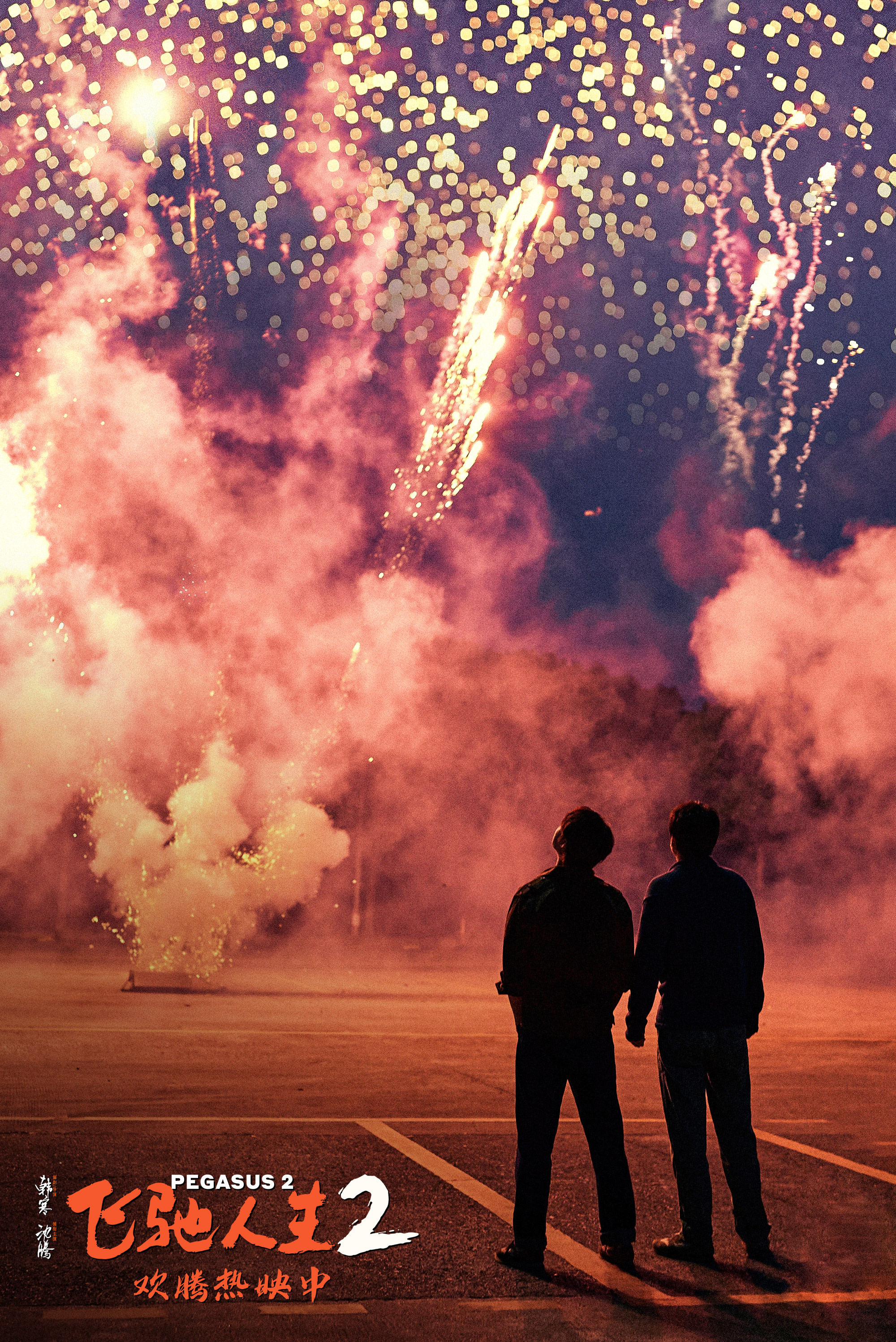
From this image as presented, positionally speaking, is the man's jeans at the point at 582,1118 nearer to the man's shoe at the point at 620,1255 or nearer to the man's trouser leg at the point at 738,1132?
the man's shoe at the point at 620,1255

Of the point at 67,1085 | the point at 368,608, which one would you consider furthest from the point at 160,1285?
the point at 368,608

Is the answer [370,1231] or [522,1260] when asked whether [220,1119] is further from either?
[522,1260]

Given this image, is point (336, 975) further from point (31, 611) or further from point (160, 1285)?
point (160, 1285)

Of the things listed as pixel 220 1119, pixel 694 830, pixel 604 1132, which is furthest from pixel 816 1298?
pixel 220 1119

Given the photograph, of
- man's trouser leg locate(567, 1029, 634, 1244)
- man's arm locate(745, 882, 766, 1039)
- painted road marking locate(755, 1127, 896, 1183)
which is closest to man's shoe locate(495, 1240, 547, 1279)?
man's trouser leg locate(567, 1029, 634, 1244)

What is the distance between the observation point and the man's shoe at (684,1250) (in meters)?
4.71

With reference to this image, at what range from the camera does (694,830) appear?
5105 mm

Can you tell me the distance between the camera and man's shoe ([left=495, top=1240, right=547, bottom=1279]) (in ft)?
14.9

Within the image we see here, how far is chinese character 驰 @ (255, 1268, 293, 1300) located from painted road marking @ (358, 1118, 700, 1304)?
100 cm

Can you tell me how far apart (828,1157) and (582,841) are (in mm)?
3352

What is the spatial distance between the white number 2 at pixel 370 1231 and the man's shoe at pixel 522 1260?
476mm

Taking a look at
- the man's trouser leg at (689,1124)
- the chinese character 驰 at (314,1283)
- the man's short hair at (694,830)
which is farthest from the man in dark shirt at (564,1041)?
the chinese character 驰 at (314,1283)

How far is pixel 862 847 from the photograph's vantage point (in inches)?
1122

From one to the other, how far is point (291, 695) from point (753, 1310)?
20.8 metres
